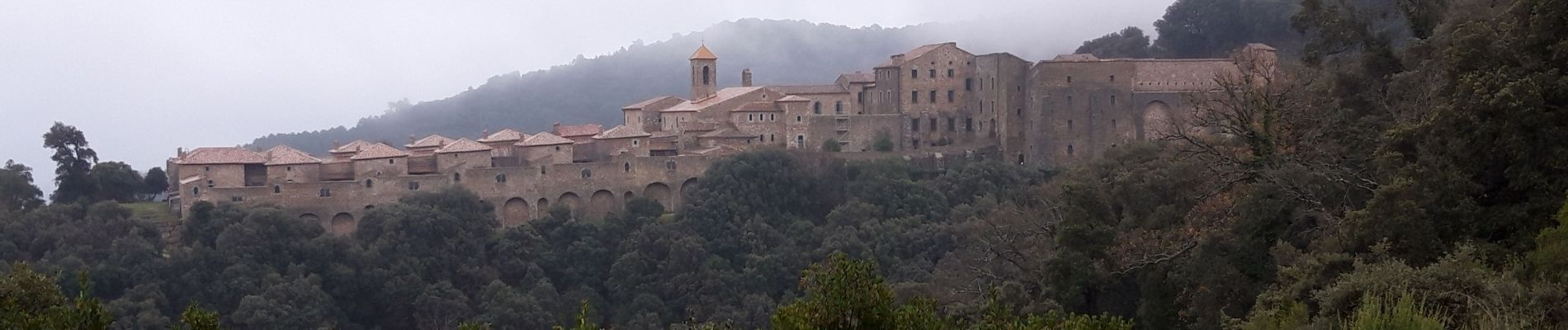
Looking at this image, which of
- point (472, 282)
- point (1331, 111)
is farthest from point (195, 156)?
point (1331, 111)

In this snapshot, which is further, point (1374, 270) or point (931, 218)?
point (931, 218)

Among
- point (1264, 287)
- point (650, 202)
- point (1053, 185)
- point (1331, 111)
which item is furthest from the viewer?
point (650, 202)

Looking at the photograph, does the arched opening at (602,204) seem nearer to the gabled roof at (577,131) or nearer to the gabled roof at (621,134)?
the gabled roof at (621,134)

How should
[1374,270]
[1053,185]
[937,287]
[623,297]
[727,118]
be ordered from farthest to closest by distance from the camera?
[727,118], [623,297], [1053,185], [937,287], [1374,270]

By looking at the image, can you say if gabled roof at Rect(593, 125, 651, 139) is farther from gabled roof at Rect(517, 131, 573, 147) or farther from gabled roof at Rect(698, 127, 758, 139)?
gabled roof at Rect(698, 127, 758, 139)

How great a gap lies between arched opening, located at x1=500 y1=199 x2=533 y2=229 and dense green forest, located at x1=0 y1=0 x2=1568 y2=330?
1.28 m

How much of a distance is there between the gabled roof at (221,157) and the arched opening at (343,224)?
7.55 feet

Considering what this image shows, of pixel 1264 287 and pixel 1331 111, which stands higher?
pixel 1331 111

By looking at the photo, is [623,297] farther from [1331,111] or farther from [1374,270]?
[1374,270]

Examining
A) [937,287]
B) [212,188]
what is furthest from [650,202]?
[937,287]

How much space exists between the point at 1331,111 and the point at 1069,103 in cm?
2233

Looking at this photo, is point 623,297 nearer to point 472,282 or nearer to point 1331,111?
point 472,282

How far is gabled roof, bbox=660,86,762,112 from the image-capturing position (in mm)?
50031

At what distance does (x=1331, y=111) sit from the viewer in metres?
24.3
